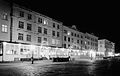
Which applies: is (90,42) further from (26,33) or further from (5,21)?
(5,21)

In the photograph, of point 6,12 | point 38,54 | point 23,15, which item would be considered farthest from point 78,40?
point 6,12

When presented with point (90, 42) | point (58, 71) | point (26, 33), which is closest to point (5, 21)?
point (26, 33)

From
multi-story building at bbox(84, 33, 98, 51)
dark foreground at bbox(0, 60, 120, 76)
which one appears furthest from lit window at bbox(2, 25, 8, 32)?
multi-story building at bbox(84, 33, 98, 51)

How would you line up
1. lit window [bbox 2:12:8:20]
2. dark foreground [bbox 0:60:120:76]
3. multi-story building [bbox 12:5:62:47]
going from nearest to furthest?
1. dark foreground [bbox 0:60:120:76]
2. lit window [bbox 2:12:8:20]
3. multi-story building [bbox 12:5:62:47]

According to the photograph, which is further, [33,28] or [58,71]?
[33,28]

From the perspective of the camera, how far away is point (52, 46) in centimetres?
5884

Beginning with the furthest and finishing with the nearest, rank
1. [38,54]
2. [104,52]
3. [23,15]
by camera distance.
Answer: [104,52] < [38,54] < [23,15]

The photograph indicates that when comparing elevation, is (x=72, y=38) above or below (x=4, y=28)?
below

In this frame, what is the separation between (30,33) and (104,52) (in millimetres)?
87577

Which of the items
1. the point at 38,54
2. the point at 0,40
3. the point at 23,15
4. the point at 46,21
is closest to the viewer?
the point at 0,40

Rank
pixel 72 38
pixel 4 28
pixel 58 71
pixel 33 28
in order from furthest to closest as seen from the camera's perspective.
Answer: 1. pixel 72 38
2. pixel 33 28
3. pixel 4 28
4. pixel 58 71

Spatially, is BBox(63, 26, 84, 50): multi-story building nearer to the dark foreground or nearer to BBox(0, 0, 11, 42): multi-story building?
BBox(0, 0, 11, 42): multi-story building

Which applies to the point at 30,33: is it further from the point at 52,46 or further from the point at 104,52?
the point at 104,52

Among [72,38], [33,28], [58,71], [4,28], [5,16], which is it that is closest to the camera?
[58,71]
